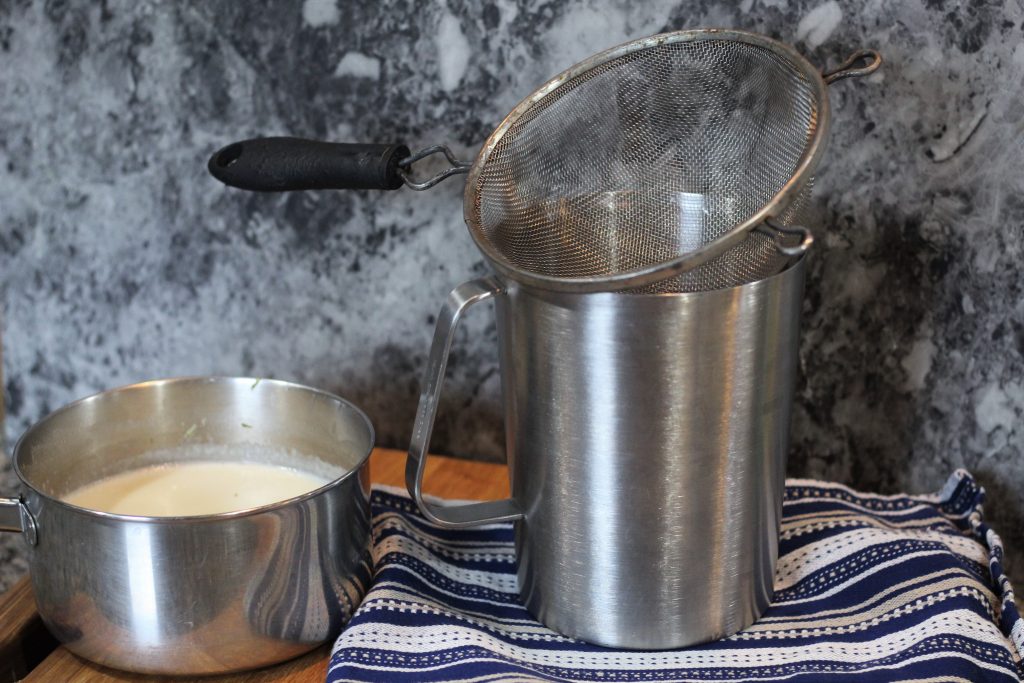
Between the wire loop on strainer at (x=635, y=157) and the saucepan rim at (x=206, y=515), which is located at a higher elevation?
the wire loop on strainer at (x=635, y=157)

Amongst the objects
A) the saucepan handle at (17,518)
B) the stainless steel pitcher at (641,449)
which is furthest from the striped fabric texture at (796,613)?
the saucepan handle at (17,518)

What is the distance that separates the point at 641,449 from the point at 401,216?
34cm

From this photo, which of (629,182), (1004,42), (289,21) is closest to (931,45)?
(1004,42)

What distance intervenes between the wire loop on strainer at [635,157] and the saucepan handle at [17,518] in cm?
29

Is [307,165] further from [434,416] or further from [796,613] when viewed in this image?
[796,613]

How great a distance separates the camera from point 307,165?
690mm

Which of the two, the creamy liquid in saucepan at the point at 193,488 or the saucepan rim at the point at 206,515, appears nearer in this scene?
the saucepan rim at the point at 206,515

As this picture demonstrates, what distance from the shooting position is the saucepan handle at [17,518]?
58 centimetres

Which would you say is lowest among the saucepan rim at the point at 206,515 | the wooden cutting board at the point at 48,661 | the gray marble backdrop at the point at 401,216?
the wooden cutting board at the point at 48,661

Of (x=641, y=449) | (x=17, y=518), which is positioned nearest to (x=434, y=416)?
(x=641, y=449)

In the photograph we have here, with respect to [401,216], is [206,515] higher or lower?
Result: lower

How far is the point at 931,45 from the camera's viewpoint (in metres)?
0.66

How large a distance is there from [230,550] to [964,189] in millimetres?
488

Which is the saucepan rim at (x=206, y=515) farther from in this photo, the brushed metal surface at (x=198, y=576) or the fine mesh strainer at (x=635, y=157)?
the fine mesh strainer at (x=635, y=157)
